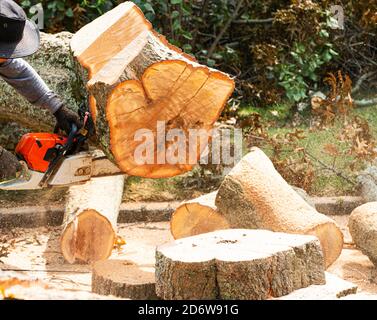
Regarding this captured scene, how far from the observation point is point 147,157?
4.95m

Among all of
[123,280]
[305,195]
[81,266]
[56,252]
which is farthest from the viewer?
[305,195]

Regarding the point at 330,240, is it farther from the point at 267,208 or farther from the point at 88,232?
the point at 88,232

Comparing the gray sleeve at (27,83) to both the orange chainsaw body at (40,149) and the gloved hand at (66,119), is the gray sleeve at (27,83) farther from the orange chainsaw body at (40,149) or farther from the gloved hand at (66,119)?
the orange chainsaw body at (40,149)

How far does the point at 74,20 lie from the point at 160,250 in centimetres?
377

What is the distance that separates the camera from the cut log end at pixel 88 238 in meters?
5.36

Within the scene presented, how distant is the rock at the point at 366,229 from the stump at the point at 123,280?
4.35 feet

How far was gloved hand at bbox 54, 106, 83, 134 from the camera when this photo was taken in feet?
16.2

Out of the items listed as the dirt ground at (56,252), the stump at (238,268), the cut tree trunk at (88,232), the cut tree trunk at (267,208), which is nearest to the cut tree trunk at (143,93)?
the cut tree trunk at (267,208)

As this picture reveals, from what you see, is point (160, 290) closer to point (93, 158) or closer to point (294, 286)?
point (294, 286)

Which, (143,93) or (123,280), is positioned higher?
(143,93)

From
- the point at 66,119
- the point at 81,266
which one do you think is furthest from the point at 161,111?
the point at 81,266

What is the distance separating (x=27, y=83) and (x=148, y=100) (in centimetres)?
70

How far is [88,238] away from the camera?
5398 millimetres

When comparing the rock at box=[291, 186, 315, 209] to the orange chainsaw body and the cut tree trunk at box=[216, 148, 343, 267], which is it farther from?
the orange chainsaw body
